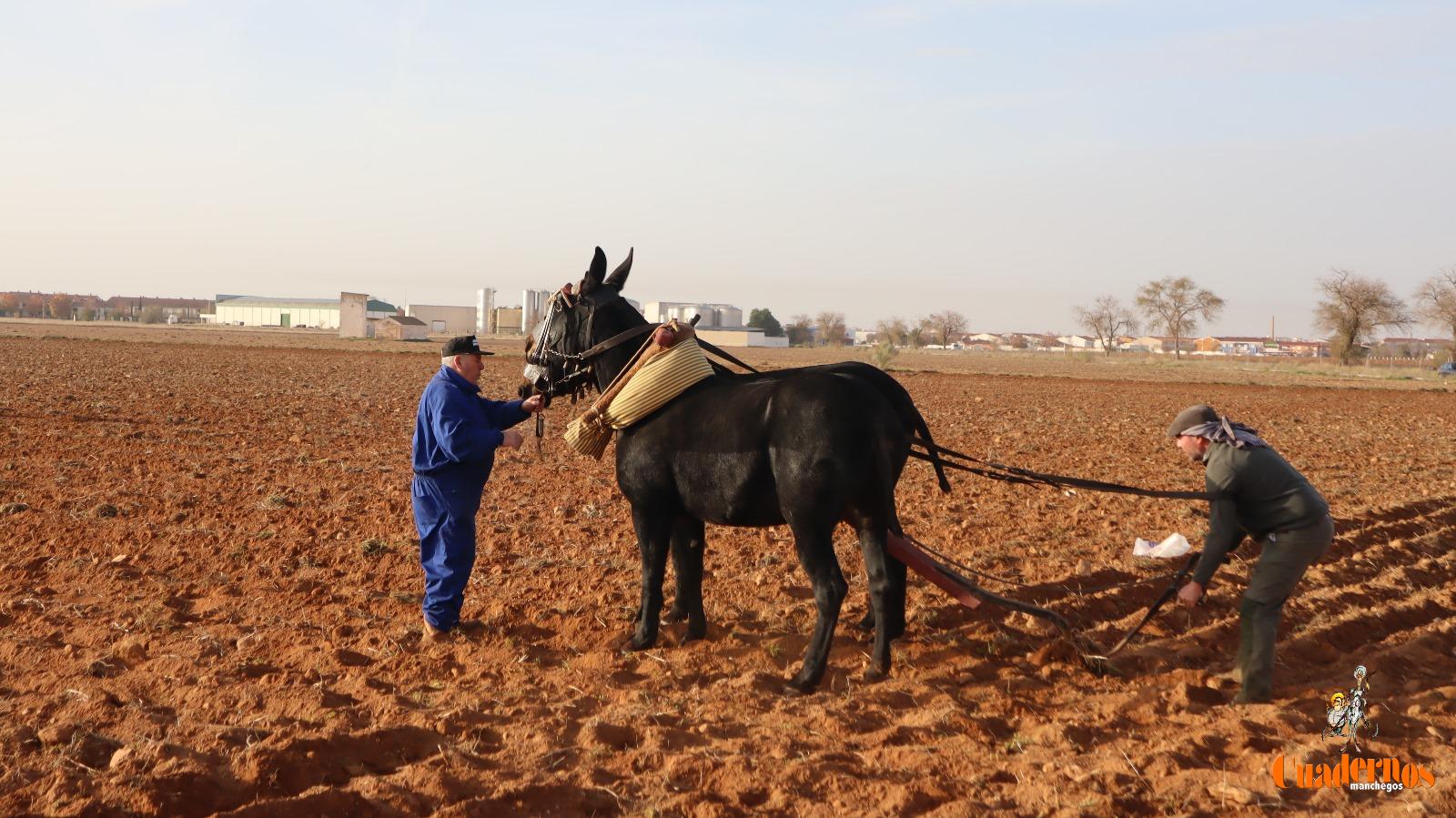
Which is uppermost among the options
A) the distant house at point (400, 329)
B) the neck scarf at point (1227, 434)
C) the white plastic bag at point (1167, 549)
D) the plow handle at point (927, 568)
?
the distant house at point (400, 329)

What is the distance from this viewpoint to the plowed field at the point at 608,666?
4.41 meters

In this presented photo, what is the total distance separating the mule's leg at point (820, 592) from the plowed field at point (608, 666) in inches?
5.9

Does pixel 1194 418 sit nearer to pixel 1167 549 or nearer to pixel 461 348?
pixel 1167 549

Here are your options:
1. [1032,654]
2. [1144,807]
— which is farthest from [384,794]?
[1032,654]

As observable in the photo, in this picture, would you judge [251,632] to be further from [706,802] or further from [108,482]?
[108,482]

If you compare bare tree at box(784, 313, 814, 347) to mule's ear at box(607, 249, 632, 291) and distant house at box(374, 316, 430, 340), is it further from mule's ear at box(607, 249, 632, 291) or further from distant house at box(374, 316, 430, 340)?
mule's ear at box(607, 249, 632, 291)

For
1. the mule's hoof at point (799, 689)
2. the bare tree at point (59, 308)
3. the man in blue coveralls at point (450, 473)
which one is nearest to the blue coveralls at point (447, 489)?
the man in blue coveralls at point (450, 473)

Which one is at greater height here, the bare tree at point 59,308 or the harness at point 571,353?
the bare tree at point 59,308

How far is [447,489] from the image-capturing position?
21.8 feet

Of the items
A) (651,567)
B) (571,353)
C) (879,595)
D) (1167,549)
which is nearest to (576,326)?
(571,353)

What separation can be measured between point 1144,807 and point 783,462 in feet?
7.86

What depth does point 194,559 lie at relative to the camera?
8.30 metres

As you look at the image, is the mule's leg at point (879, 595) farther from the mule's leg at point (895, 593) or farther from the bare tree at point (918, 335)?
the bare tree at point (918, 335)

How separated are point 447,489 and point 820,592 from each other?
2.47m
